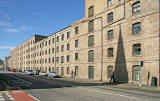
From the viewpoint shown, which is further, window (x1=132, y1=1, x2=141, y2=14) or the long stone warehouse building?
window (x1=132, y1=1, x2=141, y2=14)

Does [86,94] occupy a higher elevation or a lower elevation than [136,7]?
lower

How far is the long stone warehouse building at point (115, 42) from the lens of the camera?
22359 millimetres

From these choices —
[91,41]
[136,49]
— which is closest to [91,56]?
[91,41]

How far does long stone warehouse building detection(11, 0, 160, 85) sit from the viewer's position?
22359mm

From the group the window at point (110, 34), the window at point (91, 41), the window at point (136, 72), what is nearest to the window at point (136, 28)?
the window at point (110, 34)

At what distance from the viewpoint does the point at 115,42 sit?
27891mm

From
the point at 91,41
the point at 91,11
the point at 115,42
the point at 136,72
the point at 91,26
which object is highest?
the point at 91,11

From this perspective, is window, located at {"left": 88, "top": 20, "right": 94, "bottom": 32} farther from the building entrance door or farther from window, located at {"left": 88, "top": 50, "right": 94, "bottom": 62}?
the building entrance door

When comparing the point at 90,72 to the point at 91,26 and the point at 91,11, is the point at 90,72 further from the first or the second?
the point at 91,11

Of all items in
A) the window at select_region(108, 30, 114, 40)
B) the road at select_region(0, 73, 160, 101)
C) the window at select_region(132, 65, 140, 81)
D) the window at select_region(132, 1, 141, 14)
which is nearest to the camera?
the road at select_region(0, 73, 160, 101)

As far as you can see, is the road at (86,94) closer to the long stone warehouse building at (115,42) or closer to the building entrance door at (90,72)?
the long stone warehouse building at (115,42)

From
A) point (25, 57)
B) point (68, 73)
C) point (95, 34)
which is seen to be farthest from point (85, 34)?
point (25, 57)

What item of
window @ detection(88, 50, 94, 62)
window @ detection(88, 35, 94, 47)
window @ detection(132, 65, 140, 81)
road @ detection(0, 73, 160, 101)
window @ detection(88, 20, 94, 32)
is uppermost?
window @ detection(88, 20, 94, 32)

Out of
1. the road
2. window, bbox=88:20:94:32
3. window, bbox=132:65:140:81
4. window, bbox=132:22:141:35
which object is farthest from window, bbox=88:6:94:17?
the road
